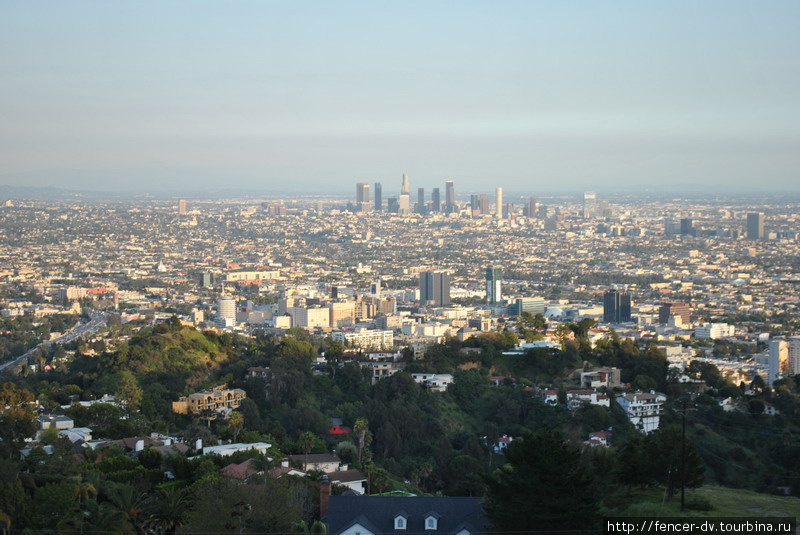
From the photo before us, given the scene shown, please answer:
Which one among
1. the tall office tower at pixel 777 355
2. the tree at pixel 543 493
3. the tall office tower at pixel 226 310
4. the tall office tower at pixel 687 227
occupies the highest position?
the tree at pixel 543 493

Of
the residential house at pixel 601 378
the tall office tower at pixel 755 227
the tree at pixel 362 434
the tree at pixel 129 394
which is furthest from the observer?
the tall office tower at pixel 755 227

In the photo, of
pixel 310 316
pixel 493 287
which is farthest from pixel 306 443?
pixel 493 287

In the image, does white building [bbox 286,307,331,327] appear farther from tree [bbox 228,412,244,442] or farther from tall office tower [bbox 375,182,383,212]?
tall office tower [bbox 375,182,383,212]

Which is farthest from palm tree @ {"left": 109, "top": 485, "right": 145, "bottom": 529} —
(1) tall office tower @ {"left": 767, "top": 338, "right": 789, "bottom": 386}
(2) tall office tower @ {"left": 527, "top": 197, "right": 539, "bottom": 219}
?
(2) tall office tower @ {"left": 527, "top": 197, "right": 539, "bottom": 219}

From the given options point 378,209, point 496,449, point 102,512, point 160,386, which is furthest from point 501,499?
point 378,209

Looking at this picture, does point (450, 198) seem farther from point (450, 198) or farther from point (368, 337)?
point (368, 337)

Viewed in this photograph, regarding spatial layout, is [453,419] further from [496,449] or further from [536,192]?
[536,192]

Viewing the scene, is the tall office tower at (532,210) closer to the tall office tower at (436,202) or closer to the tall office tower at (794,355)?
the tall office tower at (436,202)

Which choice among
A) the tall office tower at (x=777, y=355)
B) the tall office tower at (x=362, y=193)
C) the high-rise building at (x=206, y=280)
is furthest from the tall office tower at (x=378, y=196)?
the tall office tower at (x=777, y=355)
